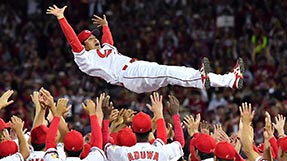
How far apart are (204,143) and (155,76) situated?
186cm

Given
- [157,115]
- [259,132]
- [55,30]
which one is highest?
[55,30]

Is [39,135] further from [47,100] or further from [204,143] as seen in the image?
[204,143]

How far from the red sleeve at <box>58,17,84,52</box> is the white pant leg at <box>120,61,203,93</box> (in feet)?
2.20

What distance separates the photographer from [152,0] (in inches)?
961

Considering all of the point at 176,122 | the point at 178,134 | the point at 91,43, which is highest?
the point at 91,43

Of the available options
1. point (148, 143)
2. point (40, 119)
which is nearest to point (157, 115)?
point (148, 143)

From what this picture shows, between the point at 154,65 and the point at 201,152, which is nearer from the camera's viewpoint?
the point at 201,152

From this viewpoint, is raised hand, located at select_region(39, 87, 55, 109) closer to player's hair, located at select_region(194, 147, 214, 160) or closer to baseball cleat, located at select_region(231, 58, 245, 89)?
player's hair, located at select_region(194, 147, 214, 160)

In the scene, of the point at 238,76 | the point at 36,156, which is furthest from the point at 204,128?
the point at 36,156

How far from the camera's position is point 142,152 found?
9.41 metres

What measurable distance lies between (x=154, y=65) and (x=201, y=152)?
203 cm

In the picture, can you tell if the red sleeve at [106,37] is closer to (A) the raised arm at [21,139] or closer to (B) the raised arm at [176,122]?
(B) the raised arm at [176,122]

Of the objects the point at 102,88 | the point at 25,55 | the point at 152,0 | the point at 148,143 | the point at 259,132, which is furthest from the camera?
the point at 152,0

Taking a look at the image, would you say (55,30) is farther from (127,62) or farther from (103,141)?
(103,141)
